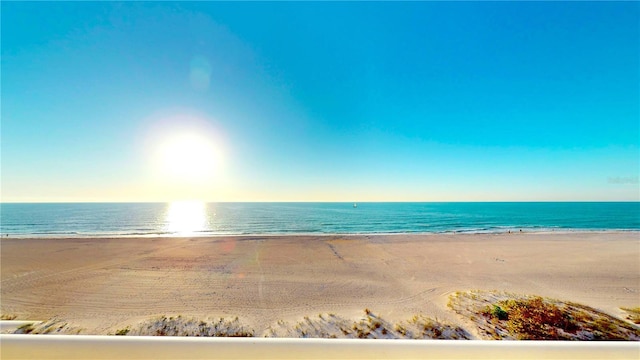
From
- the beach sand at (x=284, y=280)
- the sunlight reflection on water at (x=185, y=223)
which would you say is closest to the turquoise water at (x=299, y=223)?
the sunlight reflection on water at (x=185, y=223)

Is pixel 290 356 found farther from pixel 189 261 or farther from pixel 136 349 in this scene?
pixel 189 261

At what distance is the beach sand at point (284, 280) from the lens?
5.61m

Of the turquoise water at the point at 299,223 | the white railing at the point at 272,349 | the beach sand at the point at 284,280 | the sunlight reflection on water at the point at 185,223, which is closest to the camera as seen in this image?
the white railing at the point at 272,349

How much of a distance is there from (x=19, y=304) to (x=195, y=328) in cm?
521

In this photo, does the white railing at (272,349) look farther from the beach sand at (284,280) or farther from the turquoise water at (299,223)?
the turquoise water at (299,223)

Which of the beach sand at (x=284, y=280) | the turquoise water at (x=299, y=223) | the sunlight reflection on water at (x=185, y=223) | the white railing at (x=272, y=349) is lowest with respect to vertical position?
the sunlight reflection on water at (x=185, y=223)

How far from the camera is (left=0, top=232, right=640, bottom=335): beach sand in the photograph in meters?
5.61

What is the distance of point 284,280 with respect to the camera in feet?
25.3

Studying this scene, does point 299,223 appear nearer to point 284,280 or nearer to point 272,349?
point 284,280

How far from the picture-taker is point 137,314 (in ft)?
17.8

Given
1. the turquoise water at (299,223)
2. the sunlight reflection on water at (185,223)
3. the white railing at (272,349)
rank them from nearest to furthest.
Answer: the white railing at (272,349)
the turquoise water at (299,223)
the sunlight reflection on water at (185,223)

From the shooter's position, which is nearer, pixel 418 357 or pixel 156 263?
pixel 418 357

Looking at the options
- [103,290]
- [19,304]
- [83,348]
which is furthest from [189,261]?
[83,348]

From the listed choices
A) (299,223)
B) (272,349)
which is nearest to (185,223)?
(299,223)
